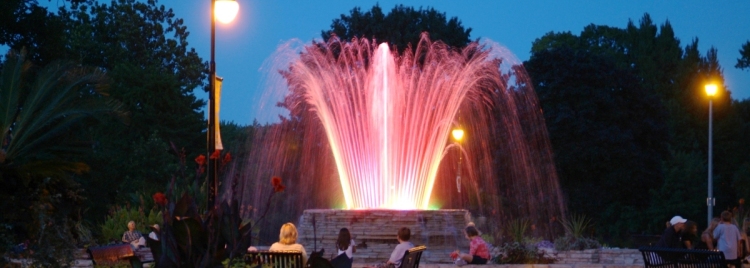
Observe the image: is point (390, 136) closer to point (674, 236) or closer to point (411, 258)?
point (674, 236)

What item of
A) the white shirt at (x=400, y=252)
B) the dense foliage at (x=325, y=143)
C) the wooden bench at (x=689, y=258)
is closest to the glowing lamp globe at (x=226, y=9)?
the white shirt at (x=400, y=252)

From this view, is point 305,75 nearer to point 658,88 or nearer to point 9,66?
point 9,66

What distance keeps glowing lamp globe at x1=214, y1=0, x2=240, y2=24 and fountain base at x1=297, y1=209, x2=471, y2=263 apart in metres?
5.59

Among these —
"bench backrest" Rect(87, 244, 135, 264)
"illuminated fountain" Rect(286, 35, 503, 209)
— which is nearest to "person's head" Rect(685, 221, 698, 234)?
"bench backrest" Rect(87, 244, 135, 264)

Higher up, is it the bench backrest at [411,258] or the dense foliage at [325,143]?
the dense foliage at [325,143]

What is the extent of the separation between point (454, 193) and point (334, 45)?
34.2 ft

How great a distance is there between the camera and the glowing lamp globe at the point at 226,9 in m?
11.9

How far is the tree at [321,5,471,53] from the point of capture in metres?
43.9

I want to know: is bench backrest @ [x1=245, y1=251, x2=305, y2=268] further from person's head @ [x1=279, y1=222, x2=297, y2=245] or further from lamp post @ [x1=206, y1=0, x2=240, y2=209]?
lamp post @ [x1=206, y1=0, x2=240, y2=209]

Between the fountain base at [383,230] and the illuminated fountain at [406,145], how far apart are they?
2 centimetres

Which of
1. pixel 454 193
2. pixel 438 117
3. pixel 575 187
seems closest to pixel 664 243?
pixel 438 117

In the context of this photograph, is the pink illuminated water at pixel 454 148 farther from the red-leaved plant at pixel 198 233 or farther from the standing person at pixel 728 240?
the red-leaved plant at pixel 198 233

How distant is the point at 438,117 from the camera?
1061 inches

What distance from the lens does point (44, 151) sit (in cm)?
2412
